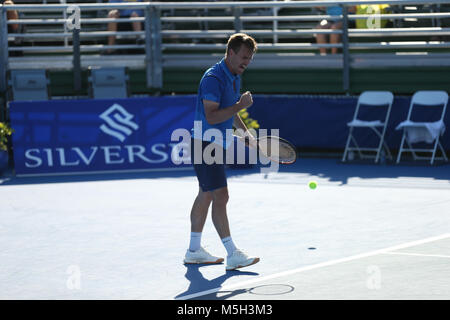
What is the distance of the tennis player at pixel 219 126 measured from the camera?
24.7 ft

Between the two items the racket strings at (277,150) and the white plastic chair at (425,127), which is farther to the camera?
the white plastic chair at (425,127)

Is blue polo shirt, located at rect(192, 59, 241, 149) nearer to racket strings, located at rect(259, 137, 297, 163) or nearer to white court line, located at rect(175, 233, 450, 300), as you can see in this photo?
racket strings, located at rect(259, 137, 297, 163)

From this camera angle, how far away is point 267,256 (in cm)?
838

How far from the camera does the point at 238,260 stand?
7.84 m

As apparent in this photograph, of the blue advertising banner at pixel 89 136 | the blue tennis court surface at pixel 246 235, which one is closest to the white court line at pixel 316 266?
the blue tennis court surface at pixel 246 235

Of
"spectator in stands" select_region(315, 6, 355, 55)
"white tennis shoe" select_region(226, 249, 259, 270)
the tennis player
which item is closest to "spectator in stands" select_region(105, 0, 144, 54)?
"spectator in stands" select_region(315, 6, 355, 55)

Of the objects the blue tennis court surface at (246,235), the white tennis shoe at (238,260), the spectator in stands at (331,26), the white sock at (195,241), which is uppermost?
the spectator in stands at (331,26)

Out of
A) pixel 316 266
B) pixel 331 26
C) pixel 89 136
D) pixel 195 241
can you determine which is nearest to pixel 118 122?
pixel 89 136

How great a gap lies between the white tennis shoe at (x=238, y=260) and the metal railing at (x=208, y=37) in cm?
762

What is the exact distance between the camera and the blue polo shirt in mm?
7555

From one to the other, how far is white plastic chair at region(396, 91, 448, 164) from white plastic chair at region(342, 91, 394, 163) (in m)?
0.32

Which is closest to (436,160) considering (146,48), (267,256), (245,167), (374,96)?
(374,96)

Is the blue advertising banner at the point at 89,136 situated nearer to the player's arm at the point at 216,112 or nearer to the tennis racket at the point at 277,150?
the tennis racket at the point at 277,150

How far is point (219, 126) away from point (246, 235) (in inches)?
80.7
